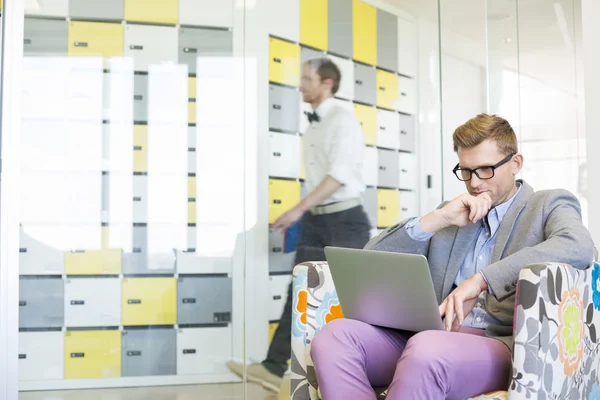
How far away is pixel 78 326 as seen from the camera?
9.48 feet

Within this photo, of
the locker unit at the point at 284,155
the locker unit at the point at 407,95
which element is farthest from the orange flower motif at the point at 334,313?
the locker unit at the point at 407,95

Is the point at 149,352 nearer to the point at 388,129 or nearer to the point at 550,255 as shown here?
the point at 388,129

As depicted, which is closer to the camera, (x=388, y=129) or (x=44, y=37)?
(x=44, y=37)

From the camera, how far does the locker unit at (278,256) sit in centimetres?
313

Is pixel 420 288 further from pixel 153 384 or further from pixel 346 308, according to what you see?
pixel 153 384

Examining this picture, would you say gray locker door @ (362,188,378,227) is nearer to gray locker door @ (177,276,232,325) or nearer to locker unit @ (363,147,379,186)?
locker unit @ (363,147,379,186)

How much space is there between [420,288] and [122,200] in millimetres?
1751

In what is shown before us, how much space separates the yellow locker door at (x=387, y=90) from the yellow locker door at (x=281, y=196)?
63 cm

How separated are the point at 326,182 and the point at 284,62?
1.89 ft

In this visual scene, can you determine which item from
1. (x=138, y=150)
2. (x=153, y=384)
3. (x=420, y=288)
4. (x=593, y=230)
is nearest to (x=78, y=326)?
(x=153, y=384)

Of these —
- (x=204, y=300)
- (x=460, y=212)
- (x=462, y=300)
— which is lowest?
(x=204, y=300)

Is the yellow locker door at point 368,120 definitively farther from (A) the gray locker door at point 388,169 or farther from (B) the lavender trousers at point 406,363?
(B) the lavender trousers at point 406,363

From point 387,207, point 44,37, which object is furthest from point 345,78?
point 44,37

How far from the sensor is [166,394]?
292 cm
